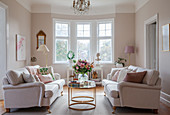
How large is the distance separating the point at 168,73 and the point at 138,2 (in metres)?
3.15

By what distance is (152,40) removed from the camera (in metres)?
5.79

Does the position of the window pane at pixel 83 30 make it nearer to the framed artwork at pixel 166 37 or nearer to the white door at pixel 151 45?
the white door at pixel 151 45

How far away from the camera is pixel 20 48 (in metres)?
5.80

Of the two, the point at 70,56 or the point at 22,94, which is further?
the point at 70,56

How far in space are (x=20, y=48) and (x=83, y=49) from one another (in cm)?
258

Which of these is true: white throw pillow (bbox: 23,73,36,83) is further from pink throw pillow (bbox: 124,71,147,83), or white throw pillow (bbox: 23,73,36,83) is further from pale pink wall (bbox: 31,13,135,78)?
pale pink wall (bbox: 31,13,135,78)

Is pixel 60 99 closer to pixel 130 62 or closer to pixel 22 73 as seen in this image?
pixel 22 73

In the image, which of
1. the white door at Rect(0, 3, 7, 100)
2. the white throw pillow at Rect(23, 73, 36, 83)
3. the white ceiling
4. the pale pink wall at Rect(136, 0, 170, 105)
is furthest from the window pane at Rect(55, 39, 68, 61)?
the white throw pillow at Rect(23, 73, 36, 83)

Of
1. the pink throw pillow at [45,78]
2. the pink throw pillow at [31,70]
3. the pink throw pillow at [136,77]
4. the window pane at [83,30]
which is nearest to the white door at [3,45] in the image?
the pink throw pillow at [31,70]

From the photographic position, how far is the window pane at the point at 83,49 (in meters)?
7.43

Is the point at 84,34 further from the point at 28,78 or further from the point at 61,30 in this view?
the point at 28,78

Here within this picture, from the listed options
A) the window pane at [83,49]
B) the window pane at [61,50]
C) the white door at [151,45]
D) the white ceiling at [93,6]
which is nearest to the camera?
the white door at [151,45]

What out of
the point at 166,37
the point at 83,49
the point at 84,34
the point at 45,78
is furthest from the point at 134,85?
the point at 84,34

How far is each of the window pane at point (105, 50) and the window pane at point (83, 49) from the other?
1.74 feet
